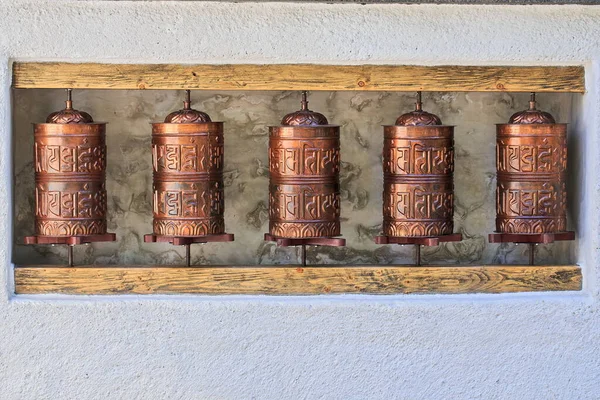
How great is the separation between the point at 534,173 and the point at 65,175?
1.60 meters

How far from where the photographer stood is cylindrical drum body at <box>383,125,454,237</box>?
3.44 metres

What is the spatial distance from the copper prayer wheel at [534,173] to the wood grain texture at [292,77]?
0.14 meters

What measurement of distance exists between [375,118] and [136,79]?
2.96ft

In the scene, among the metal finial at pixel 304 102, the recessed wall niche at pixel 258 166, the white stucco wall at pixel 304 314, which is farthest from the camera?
the recessed wall niche at pixel 258 166

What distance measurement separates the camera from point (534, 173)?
3.47 m

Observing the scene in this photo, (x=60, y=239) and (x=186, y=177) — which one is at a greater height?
(x=186, y=177)

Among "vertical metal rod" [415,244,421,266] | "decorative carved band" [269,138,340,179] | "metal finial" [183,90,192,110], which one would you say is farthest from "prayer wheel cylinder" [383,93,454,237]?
"metal finial" [183,90,192,110]

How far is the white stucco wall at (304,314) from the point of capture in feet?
11.2

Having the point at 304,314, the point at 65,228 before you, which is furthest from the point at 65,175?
the point at 304,314

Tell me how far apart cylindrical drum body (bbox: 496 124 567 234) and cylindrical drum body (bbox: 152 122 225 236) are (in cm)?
102

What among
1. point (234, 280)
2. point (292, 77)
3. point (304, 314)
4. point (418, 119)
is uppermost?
point (292, 77)

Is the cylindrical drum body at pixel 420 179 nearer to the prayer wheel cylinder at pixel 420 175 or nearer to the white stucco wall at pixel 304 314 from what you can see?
the prayer wheel cylinder at pixel 420 175

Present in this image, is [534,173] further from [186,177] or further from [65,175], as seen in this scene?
[65,175]

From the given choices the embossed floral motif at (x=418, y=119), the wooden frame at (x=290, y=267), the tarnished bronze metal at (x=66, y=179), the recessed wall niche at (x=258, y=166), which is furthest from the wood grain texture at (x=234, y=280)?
the embossed floral motif at (x=418, y=119)
